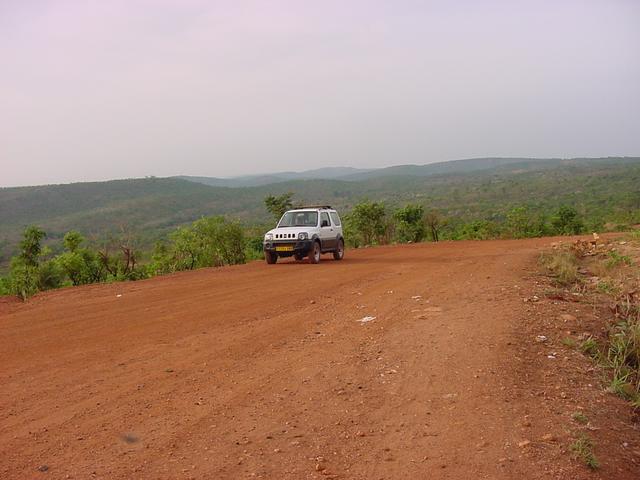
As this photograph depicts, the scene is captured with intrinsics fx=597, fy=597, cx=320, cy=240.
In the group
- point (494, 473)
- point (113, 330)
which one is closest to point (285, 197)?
point (113, 330)

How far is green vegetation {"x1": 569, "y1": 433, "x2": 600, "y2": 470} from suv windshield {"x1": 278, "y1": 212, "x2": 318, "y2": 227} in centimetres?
1450

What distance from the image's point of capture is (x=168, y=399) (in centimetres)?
578

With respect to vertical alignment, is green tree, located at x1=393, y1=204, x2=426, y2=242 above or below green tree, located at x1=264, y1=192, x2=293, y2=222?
below

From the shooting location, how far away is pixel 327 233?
1933 cm

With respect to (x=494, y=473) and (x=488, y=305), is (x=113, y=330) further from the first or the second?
(x=494, y=473)

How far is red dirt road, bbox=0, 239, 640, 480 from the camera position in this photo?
14.9ft

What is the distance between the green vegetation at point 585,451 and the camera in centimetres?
454

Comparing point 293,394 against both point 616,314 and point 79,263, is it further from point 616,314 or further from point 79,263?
point 79,263

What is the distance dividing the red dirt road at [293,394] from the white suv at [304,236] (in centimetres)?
770

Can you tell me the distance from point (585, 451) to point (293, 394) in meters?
2.61

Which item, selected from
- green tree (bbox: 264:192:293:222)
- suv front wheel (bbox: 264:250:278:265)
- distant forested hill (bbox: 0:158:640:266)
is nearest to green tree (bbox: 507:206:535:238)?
green tree (bbox: 264:192:293:222)

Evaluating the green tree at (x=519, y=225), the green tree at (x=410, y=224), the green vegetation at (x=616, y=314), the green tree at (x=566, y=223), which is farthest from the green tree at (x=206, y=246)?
the green tree at (x=566, y=223)

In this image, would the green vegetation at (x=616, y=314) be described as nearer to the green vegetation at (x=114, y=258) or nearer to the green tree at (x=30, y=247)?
the green vegetation at (x=114, y=258)

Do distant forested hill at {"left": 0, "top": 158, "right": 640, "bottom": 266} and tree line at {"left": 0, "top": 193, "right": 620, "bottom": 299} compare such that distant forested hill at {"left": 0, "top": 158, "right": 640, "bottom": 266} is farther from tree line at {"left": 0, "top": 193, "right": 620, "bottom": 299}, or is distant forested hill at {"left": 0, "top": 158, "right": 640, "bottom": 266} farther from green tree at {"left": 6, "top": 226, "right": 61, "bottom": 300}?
green tree at {"left": 6, "top": 226, "right": 61, "bottom": 300}
